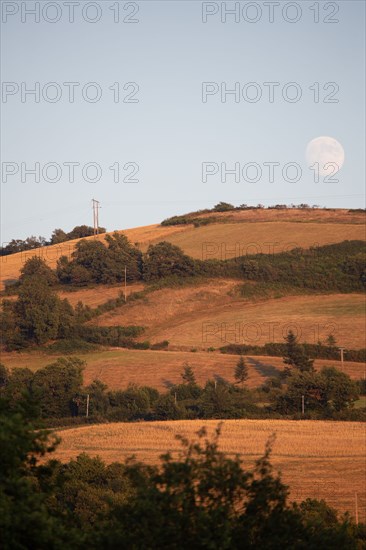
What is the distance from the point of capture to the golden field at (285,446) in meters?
33.8

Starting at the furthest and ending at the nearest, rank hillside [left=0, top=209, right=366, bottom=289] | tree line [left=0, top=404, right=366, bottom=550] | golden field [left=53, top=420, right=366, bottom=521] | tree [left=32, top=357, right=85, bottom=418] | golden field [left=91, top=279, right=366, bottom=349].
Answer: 1. hillside [left=0, top=209, right=366, bottom=289]
2. golden field [left=91, top=279, right=366, bottom=349]
3. tree [left=32, top=357, right=85, bottom=418]
4. golden field [left=53, top=420, right=366, bottom=521]
5. tree line [left=0, top=404, right=366, bottom=550]

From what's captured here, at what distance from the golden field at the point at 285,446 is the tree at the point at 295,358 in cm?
1171

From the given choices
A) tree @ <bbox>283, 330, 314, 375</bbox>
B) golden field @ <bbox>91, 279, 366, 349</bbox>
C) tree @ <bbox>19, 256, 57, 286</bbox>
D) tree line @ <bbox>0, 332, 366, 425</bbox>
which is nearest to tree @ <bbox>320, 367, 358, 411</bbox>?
tree line @ <bbox>0, 332, 366, 425</bbox>

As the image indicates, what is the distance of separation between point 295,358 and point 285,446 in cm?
2216

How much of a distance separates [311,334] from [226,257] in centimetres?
2380

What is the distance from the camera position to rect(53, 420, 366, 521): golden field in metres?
33.8

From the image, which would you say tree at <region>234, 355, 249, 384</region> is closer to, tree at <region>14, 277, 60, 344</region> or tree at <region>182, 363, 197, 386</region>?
tree at <region>182, 363, 197, 386</region>

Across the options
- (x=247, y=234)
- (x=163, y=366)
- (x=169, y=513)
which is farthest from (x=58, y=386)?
(x=247, y=234)

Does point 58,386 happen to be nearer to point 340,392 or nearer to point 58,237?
point 340,392

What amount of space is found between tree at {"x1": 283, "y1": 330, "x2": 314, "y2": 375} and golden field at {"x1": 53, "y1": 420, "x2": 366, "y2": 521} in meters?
11.7

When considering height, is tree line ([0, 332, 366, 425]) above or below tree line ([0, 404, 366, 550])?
below

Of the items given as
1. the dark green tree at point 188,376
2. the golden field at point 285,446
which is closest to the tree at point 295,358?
the dark green tree at point 188,376

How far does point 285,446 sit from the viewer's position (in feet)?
135

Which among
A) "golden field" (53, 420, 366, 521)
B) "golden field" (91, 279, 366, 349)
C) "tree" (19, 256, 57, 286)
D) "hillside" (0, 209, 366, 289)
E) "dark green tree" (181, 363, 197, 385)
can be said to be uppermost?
"hillside" (0, 209, 366, 289)
